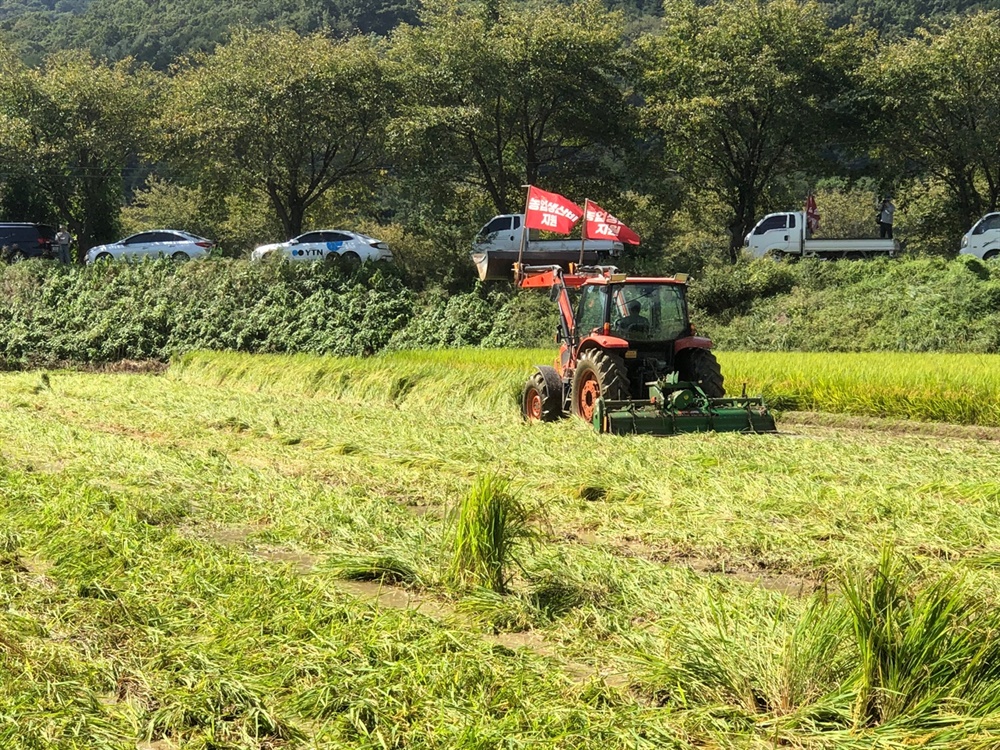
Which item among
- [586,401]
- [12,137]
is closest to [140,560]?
[586,401]

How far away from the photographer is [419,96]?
104ft

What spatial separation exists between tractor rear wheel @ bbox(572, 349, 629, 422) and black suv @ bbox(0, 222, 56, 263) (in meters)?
28.1

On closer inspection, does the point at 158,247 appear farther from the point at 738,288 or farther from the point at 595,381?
the point at 595,381

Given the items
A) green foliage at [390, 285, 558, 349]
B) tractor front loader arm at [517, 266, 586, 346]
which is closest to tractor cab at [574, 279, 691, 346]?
tractor front loader arm at [517, 266, 586, 346]

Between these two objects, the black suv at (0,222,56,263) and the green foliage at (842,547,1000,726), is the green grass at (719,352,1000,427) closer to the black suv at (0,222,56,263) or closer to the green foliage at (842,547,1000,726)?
the green foliage at (842,547,1000,726)

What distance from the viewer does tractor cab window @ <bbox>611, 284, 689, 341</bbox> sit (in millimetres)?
12312

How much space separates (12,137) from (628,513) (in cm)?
3631

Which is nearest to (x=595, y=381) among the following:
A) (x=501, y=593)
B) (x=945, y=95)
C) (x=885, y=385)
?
(x=885, y=385)

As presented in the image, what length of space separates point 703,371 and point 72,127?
109ft

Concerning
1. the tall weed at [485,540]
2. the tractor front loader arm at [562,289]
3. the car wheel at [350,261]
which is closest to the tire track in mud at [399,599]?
the tall weed at [485,540]

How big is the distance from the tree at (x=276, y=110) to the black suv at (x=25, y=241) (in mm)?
5671

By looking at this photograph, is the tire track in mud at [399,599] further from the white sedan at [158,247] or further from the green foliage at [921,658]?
the white sedan at [158,247]

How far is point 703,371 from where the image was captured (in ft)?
40.4

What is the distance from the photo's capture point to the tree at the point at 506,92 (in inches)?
1188
